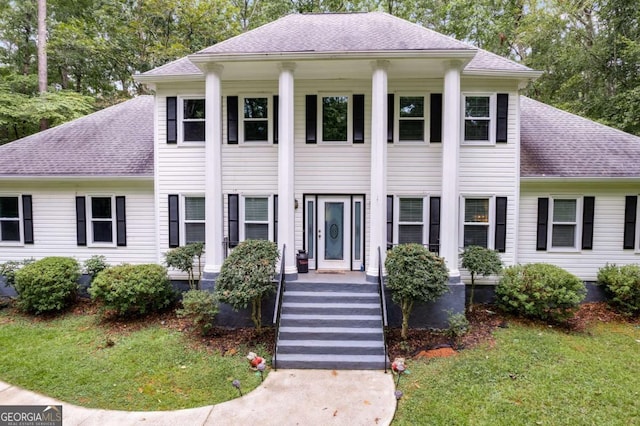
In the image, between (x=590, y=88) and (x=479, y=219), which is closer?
(x=479, y=219)

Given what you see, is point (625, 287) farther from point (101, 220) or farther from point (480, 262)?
point (101, 220)

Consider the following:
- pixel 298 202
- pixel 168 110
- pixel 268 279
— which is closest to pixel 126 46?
pixel 168 110

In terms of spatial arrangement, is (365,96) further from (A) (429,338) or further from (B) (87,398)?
(B) (87,398)

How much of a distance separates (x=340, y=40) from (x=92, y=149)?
26.4ft

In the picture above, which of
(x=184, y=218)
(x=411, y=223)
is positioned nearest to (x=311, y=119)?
(x=411, y=223)

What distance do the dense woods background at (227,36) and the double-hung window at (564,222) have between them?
6439 mm

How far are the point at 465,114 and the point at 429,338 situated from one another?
18.5 feet

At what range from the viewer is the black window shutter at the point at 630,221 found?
8.95m

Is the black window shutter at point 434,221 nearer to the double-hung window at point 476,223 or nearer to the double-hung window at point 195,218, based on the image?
the double-hung window at point 476,223

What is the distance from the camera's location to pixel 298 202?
8828 millimetres

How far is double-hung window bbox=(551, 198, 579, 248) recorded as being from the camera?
9.00 metres

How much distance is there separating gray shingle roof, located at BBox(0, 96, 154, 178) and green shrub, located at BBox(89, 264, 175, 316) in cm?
277

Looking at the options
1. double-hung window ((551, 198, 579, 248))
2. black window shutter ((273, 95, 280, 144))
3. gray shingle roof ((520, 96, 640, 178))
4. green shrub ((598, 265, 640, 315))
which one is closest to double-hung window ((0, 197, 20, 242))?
black window shutter ((273, 95, 280, 144))

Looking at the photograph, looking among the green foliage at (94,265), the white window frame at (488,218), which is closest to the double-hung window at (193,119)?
the green foliage at (94,265)
